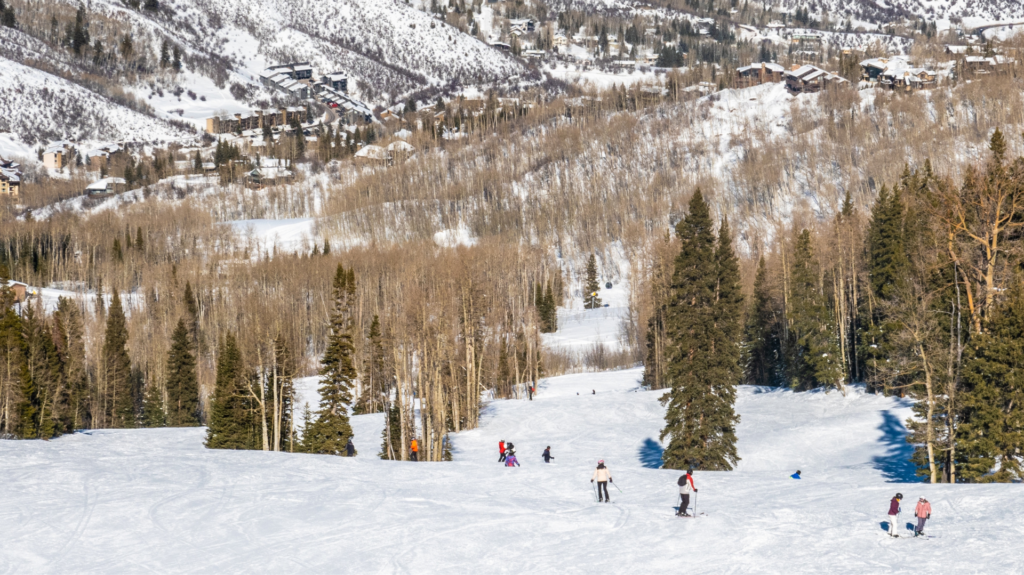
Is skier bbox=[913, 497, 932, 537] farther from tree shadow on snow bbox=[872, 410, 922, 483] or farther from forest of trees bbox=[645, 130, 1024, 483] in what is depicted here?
tree shadow on snow bbox=[872, 410, 922, 483]

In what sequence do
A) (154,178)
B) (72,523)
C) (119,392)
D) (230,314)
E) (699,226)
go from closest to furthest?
(72,523)
(699,226)
(119,392)
(230,314)
(154,178)

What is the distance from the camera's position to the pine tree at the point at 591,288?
12112 cm

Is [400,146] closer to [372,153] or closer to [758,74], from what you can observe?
[372,153]

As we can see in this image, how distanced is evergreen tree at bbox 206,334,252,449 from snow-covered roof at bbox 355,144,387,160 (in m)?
134

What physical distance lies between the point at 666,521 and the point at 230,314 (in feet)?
256

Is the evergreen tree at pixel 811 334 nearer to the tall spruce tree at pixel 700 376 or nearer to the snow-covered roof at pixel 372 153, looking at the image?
the tall spruce tree at pixel 700 376

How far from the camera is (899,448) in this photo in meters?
41.5

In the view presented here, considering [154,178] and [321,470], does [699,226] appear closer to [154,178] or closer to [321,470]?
[321,470]

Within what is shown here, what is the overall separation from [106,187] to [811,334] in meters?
162

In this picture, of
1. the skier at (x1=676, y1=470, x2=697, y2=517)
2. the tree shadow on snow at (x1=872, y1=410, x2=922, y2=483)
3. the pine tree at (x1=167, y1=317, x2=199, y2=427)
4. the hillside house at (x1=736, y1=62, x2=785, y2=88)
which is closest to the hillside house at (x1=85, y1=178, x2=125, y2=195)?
the pine tree at (x1=167, y1=317, x2=199, y2=427)

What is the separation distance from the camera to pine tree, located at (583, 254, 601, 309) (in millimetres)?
121125

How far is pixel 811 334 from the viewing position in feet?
177

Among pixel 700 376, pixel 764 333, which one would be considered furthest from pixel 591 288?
pixel 700 376

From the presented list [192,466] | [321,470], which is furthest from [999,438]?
[192,466]
